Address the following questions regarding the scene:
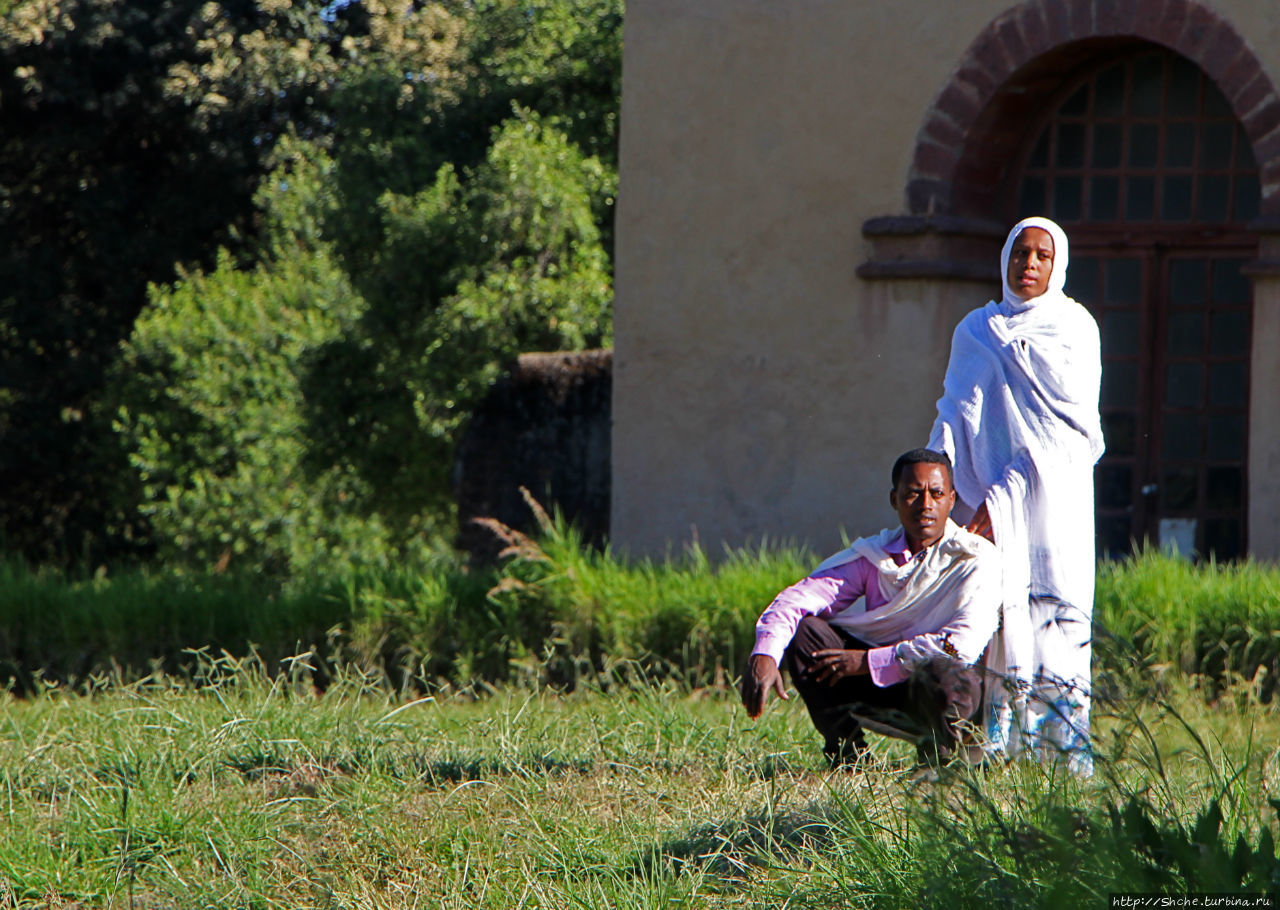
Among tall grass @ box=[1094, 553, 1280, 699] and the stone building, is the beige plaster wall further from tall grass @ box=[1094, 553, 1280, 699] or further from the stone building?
tall grass @ box=[1094, 553, 1280, 699]

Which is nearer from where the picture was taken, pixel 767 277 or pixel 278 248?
pixel 767 277

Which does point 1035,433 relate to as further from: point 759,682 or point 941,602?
point 759,682

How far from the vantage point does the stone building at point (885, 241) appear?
7223 mm

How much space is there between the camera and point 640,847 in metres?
3.69

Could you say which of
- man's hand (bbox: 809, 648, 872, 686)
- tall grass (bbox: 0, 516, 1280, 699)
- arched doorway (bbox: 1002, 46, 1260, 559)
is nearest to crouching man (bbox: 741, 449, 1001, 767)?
man's hand (bbox: 809, 648, 872, 686)

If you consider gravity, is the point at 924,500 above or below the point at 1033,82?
below

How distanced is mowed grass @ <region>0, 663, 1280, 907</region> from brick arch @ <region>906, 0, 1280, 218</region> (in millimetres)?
2703

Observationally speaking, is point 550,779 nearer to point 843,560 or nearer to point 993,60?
point 843,560

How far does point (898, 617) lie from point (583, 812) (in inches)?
38.3

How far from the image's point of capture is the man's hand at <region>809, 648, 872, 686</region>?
3.94 m

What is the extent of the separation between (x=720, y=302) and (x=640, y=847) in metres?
4.34

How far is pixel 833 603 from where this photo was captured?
13.7 ft

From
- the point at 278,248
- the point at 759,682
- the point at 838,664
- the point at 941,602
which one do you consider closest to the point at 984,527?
the point at 941,602

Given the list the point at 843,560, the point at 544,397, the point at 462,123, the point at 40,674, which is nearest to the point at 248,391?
the point at 462,123
